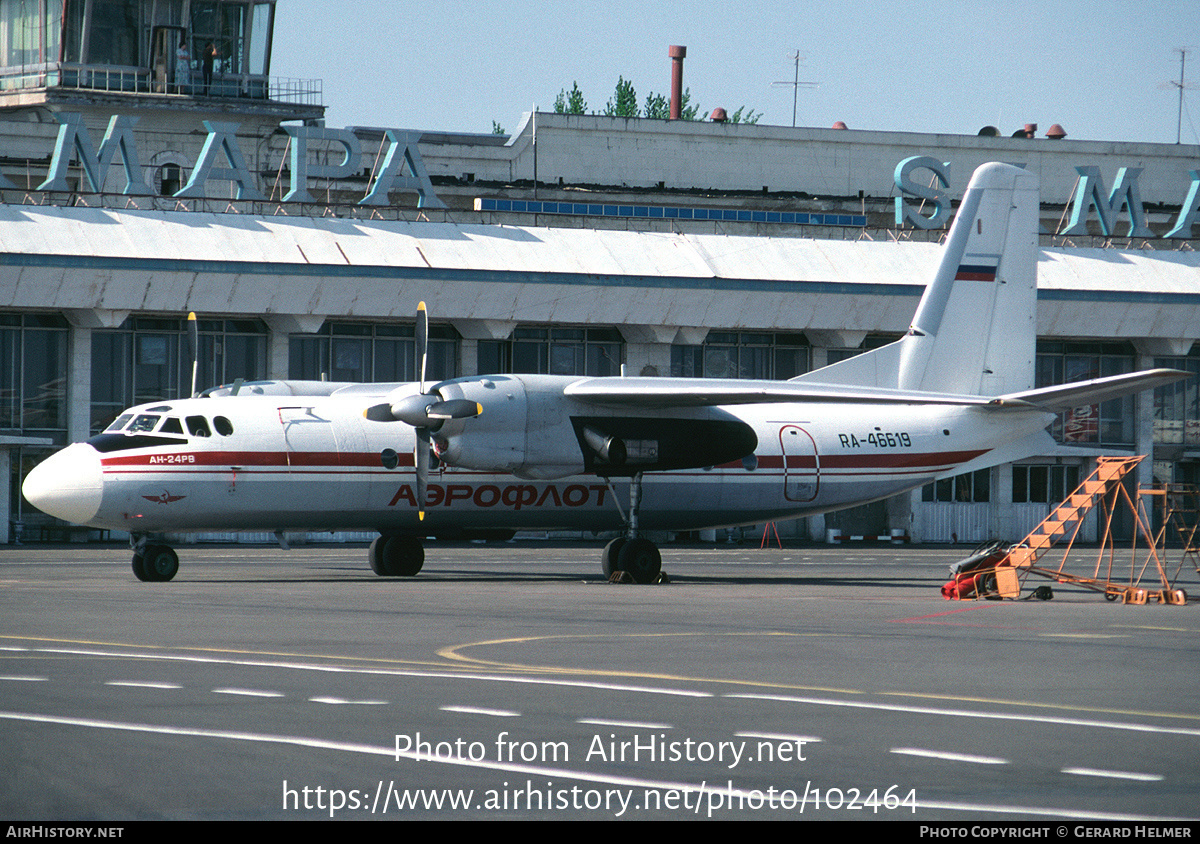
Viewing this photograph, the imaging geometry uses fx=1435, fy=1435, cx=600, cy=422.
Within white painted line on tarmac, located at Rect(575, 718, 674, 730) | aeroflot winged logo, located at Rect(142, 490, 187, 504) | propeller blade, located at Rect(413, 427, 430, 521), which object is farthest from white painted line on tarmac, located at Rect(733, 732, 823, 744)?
aeroflot winged logo, located at Rect(142, 490, 187, 504)

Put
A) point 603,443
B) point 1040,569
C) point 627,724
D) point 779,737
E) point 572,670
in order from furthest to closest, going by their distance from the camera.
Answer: point 603,443 → point 1040,569 → point 572,670 → point 627,724 → point 779,737

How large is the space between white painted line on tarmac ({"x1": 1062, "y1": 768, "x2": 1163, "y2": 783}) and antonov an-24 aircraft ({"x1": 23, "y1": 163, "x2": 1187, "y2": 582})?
723 inches

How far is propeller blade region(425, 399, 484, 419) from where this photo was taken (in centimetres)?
2788

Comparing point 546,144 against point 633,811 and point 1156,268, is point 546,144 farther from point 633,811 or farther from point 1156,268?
point 633,811

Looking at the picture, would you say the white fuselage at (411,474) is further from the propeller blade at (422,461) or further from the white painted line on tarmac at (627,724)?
the white painted line on tarmac at (627,724)

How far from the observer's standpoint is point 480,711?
467 inches

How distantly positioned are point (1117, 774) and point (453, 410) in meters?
19.6

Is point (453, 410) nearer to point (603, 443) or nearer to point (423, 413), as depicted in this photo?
point (423, 413)

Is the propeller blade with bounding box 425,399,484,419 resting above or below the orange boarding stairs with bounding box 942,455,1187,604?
above

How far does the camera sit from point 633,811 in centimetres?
847

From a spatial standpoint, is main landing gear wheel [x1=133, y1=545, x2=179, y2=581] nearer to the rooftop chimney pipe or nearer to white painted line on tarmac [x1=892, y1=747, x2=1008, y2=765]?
white painted line on tarmac [x1=892, y1=747, x2=1008, y2=765]

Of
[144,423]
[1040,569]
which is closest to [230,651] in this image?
[144,423]

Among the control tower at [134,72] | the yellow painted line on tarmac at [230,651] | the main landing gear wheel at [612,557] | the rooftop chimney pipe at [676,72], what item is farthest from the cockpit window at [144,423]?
the rooftop chimney pipe at [676,72]

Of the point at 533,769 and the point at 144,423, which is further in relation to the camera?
the point at 144,423
